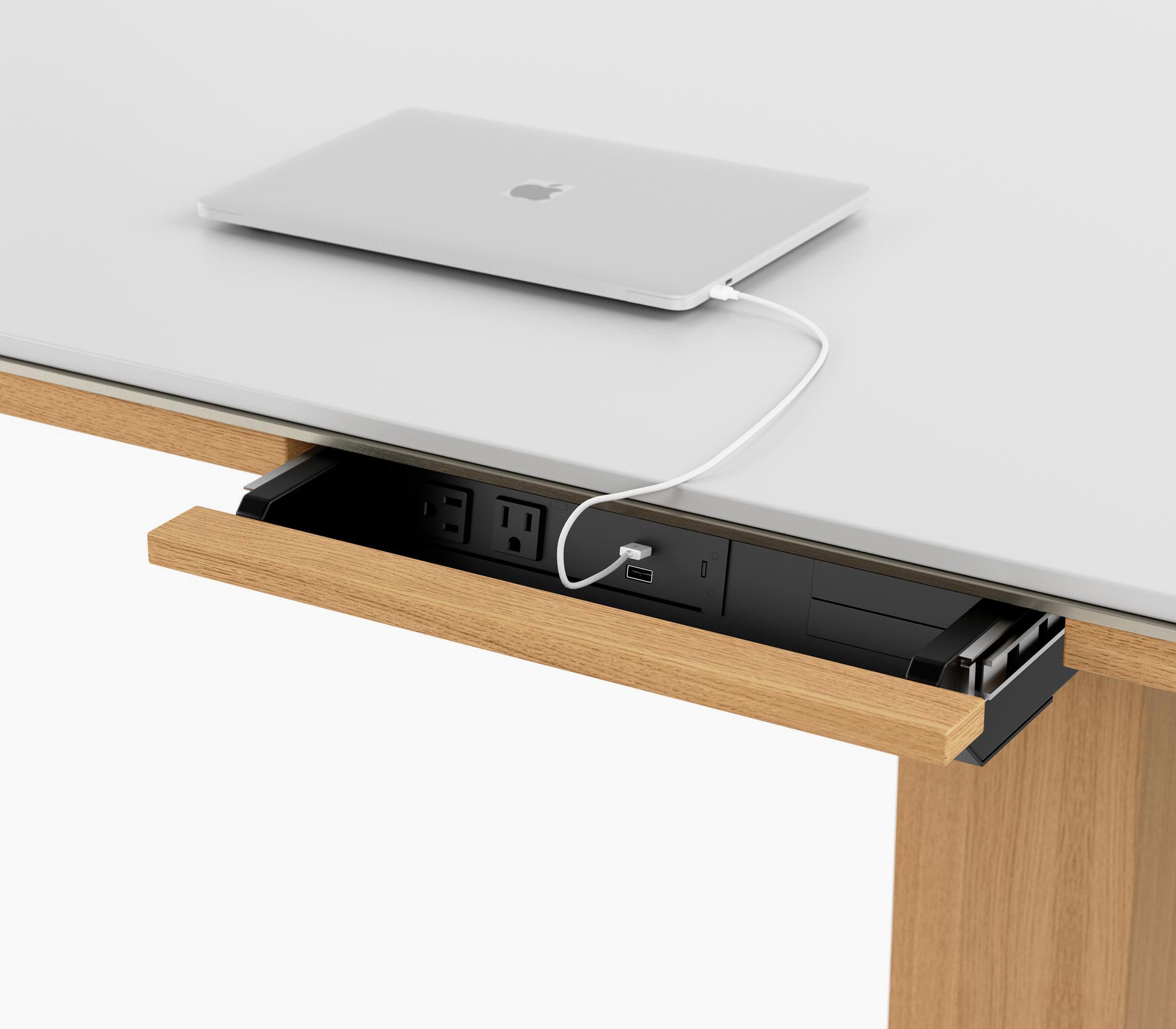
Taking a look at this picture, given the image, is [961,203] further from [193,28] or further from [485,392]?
[193,28]

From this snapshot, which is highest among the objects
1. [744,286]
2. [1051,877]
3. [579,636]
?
[744,286]

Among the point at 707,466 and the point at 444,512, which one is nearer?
the point at 707,466

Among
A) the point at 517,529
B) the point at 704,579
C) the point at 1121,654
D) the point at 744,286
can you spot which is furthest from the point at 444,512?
the point at 1121,654

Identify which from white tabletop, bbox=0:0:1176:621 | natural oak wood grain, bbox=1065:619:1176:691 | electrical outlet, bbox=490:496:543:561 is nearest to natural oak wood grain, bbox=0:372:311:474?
white tabletop, bbox=0:0:1176:621

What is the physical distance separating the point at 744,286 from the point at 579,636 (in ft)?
1.28

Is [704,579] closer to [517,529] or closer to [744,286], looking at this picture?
[517,529]

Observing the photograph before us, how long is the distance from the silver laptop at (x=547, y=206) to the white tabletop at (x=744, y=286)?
0.8 inches

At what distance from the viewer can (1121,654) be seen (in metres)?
0.87

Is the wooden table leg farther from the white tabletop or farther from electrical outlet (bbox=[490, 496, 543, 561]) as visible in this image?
electrical outlet (bbox=[490, 496, 543, 561])

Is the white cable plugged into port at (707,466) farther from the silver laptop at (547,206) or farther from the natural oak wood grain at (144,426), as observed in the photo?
the natural oak wood grain at (144,426)

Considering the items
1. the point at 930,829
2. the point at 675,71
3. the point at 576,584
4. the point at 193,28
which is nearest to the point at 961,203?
the point at 675,71

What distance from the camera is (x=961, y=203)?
54.5 inches

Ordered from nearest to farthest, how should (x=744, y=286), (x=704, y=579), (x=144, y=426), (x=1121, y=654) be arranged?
(x=1121, y=654), (x=704, y=579), (x=144, y=426), (x=744, y=286)

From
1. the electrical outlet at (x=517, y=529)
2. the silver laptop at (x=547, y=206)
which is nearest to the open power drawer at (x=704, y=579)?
the electrical outlet at (x=517, y=529)
